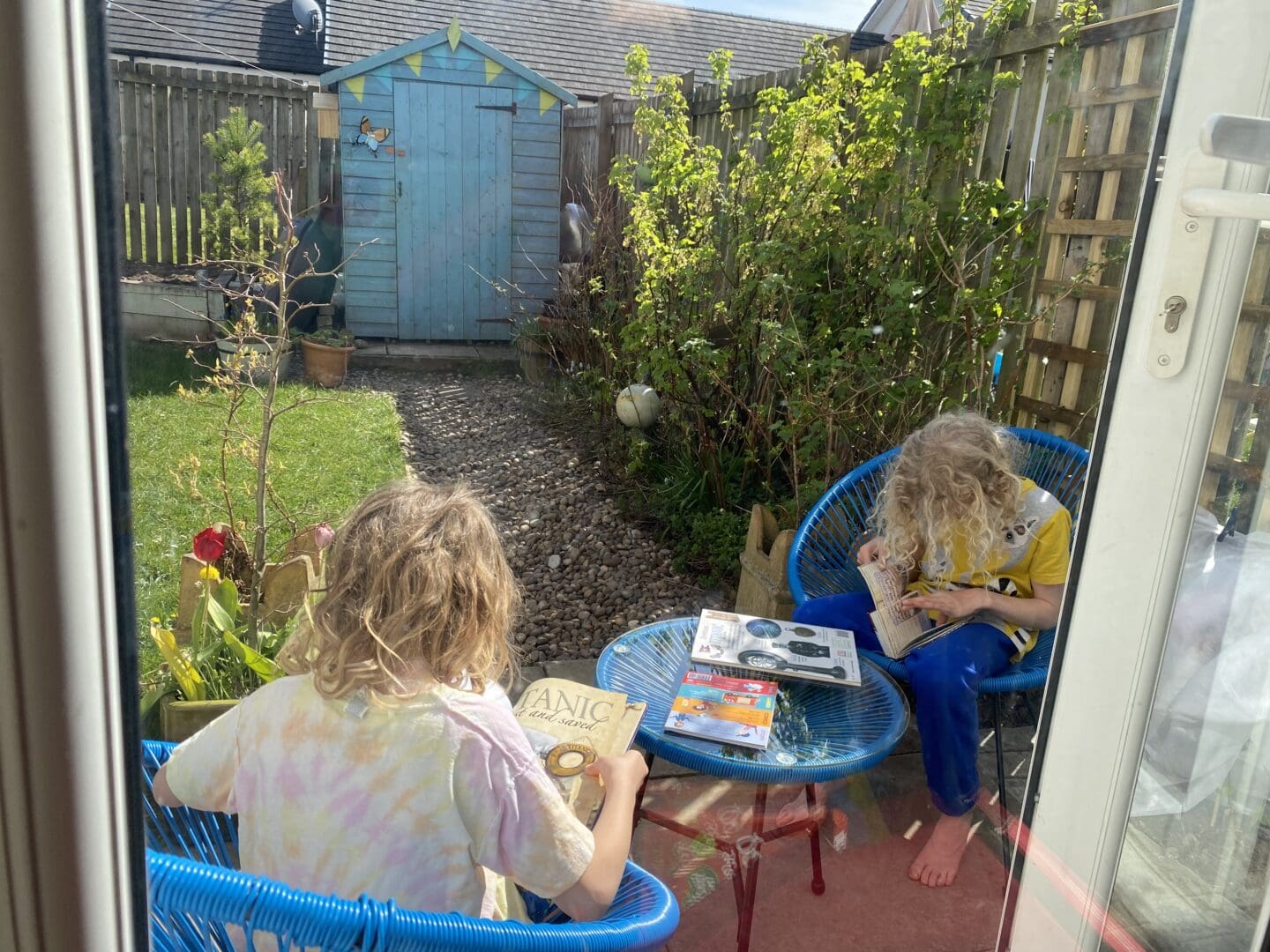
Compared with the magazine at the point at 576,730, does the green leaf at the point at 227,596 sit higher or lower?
lower

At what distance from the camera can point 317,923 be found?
761 mm

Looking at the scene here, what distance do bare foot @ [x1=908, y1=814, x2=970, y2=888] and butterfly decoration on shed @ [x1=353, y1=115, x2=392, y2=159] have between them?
4.75 meters

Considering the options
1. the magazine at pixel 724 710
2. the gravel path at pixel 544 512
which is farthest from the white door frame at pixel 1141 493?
the gravel path at pixel 544 512

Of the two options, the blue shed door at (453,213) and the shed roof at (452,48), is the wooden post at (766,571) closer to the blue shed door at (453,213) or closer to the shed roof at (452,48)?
the shed roof at (452,48)

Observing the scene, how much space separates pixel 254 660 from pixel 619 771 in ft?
2.80

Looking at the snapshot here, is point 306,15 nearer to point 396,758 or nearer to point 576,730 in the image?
point 576,730

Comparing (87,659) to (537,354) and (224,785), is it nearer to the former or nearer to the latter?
(224,785)

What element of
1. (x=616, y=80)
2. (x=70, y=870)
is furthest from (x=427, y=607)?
(x=616, y=80)

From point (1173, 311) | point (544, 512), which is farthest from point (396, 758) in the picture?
point (544, 512)

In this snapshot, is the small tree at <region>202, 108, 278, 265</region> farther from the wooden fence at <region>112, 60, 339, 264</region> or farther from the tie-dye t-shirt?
the tie-dye t-shirt

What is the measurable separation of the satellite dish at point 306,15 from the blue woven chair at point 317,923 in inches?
67.7

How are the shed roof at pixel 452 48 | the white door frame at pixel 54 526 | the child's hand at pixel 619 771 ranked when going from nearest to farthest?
1. the white door frame at pixel 54 526
2. the child's hand at pixel 619 771
3. the shed roof at pixel 452 48

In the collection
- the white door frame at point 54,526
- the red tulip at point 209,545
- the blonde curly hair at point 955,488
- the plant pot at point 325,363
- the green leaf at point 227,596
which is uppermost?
the white door frame at point 54,526

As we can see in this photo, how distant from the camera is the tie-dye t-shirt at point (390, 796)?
3.16 feet
